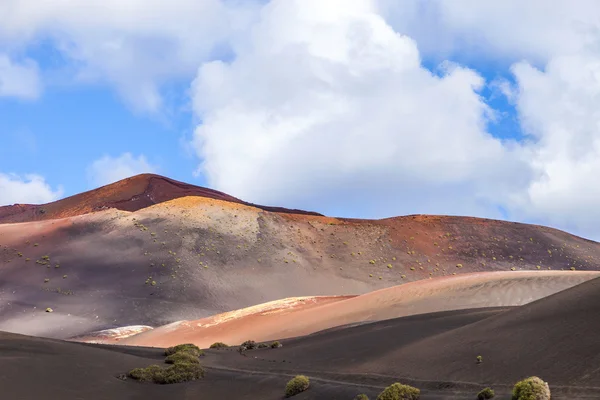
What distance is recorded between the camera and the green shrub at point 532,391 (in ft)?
39.3

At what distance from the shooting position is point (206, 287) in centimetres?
6325

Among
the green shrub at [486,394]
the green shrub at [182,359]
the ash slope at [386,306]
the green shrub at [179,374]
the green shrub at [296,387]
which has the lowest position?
the green shrub at [486,394]

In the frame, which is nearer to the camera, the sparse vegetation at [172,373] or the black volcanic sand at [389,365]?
the black volcanic sand at [389,365]

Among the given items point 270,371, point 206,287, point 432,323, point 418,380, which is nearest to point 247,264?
point 206,287

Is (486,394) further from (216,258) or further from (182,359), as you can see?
(216,258)

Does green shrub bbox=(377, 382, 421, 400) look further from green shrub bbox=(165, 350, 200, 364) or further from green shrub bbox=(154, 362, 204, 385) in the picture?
green shrub bbox=(165, 350, 200, 364)

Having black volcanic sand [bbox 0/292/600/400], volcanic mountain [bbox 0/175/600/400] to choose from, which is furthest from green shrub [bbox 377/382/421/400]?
volcanic mountain [bbox 0/175/600/400]

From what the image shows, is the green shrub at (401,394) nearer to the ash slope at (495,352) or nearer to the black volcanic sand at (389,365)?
the black volcanic sand at (389,365)

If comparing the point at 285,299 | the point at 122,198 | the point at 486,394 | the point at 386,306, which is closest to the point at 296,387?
the point at 486,394

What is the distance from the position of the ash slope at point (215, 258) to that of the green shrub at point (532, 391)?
152ft

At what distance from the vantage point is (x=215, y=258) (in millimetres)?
68500

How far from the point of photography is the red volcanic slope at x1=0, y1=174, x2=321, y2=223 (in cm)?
10838

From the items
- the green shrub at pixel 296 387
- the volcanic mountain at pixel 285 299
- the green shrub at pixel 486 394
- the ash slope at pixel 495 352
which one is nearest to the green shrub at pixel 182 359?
the volcanic mountain at pixel 285 299

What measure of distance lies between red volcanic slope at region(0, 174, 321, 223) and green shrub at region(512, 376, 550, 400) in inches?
3838
